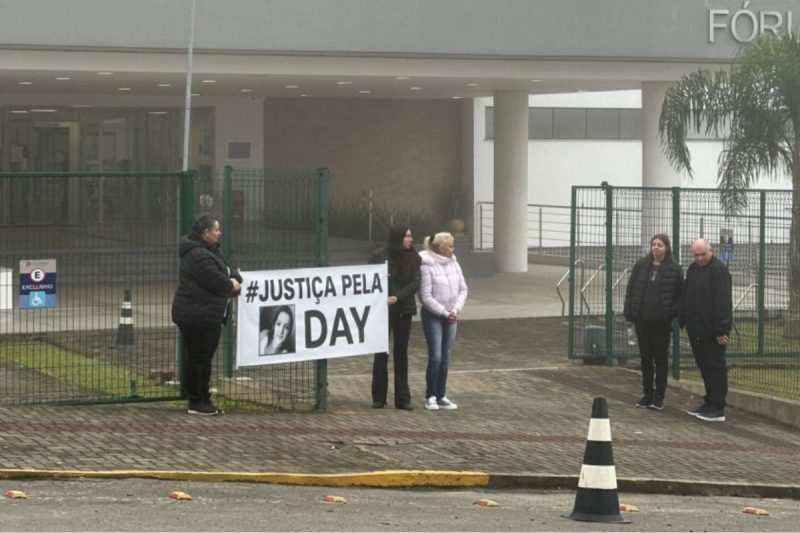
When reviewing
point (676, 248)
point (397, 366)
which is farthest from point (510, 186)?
point (397, 366)

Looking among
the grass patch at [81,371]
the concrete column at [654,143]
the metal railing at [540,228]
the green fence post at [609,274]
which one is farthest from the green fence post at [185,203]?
the metal railing at [540,228]

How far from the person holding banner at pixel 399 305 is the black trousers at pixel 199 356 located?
1.65 m

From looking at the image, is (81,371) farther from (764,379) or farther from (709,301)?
(764,379)

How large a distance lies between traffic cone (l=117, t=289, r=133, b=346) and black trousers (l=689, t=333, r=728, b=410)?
5282 millimetres

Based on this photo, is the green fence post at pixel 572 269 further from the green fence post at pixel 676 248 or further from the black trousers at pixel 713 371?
the black trousers at pixel 713 371

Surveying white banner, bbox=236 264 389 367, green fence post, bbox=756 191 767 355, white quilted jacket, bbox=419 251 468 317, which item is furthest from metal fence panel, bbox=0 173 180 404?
green fence post, bbox=756 191 767 355

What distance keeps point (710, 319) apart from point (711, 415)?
2.99ft

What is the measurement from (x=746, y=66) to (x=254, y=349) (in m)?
10.5

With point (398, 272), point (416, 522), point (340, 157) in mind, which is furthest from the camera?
point (340, 157)

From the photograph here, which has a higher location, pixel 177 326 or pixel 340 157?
pixel 340 157

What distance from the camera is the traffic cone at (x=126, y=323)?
545 inches

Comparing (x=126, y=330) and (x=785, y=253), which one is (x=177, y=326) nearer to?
(x=126, y=330)

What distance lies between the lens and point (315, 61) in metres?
24.7

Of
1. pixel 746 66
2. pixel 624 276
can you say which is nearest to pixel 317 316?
pixel 624 276
